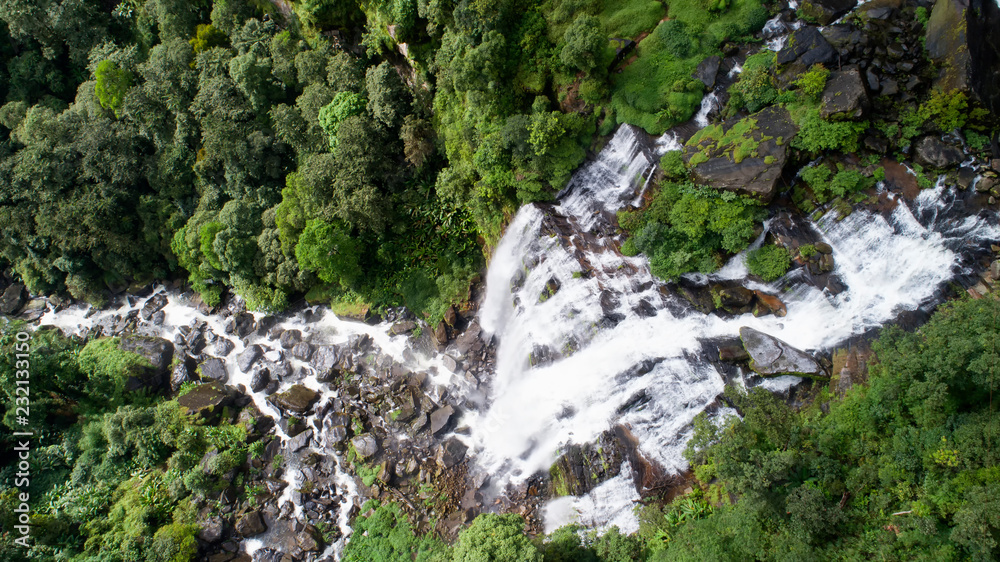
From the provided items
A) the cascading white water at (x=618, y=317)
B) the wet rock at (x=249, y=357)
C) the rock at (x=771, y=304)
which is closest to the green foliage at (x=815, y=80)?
the cascading white water at (x=618, y=317)

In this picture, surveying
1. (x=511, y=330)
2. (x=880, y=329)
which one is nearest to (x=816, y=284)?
(x=880, y=329)

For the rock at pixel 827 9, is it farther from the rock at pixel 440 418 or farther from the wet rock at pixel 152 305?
the wet rock at pixel 152 305

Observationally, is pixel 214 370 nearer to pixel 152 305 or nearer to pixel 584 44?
pixel 152 305

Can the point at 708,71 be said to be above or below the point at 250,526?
above

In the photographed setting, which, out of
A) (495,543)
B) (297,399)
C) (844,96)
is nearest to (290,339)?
(297,399)

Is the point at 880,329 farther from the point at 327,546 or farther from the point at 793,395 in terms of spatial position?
the point at 327,546

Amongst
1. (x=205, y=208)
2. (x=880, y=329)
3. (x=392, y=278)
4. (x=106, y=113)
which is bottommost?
(x=880, y=329)
